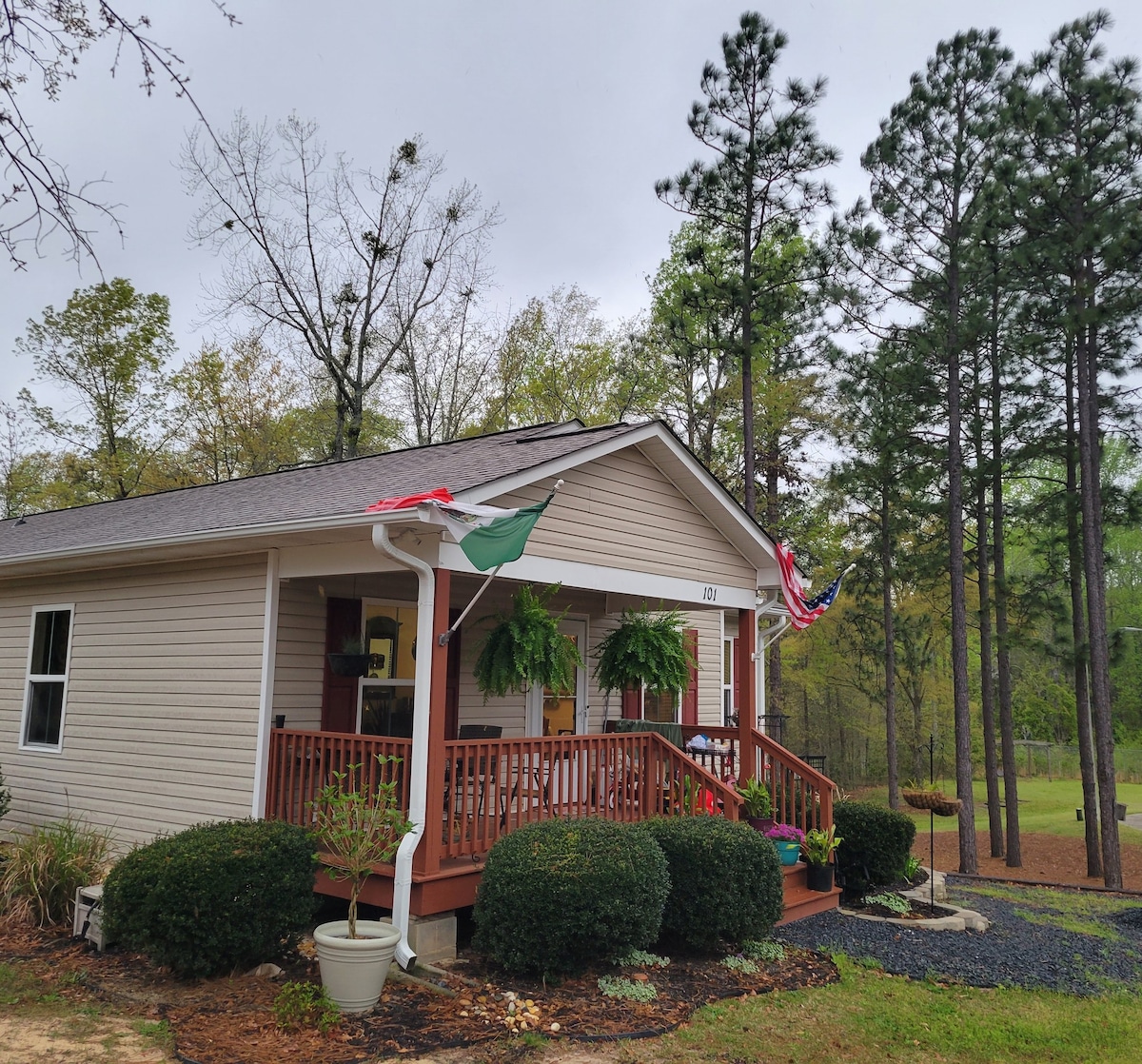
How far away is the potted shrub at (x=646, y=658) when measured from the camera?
31.4 ft

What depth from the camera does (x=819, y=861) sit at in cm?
931

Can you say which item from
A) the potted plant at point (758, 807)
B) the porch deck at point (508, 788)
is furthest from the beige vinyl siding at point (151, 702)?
the potted plant at point (758, 807)

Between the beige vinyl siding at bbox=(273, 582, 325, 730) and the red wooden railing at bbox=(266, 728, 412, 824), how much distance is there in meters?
0.74

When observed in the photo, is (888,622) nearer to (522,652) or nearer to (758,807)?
(758,807)

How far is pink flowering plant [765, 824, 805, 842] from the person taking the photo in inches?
367

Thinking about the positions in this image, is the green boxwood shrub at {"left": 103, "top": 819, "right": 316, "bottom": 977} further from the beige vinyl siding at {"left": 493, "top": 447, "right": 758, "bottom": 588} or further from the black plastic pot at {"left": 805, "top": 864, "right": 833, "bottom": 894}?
the black plastic pot at {"left": 805, "top": 864, "right": 833, "bottom": 894}

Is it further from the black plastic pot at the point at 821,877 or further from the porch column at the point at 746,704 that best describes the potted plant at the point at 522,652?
the black plastic pot at the point at 821,877

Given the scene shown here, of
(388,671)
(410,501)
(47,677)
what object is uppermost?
(410,501)

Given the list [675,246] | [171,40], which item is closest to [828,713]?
[675,246]

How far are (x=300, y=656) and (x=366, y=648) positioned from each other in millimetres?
653

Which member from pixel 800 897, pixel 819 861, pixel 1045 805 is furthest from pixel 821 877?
pixel 1045 805

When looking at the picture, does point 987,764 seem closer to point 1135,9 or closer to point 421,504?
point 1135,9

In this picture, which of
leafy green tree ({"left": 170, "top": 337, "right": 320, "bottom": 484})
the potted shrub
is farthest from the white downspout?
leafy green tree ({"left": 170, "top": 337, "right": 320, "bottom": 484})

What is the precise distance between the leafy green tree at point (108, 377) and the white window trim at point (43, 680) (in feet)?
54.1
